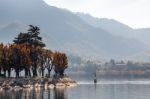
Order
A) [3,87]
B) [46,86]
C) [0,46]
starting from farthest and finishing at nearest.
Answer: [46,86] → [0,46] → [3,87]

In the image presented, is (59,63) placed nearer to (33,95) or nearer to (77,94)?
(77,94)

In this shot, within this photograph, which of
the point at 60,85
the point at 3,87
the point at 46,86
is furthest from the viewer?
the point at 60,85

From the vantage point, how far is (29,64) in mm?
157375

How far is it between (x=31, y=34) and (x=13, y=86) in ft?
130

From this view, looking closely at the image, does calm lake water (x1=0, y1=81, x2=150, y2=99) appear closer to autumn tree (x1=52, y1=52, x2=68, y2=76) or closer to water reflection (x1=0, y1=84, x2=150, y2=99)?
water reflection (x1=0, y1=84, x2=150, y2=99)

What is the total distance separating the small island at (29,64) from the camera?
14800 cm

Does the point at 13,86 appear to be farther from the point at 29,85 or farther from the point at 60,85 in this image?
the point at 60,85

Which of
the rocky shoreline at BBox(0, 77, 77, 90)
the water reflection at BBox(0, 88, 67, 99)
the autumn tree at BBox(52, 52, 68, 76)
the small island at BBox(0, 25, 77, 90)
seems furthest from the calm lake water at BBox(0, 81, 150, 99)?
the autumn tree at BBox(52, 52, 68, 76)

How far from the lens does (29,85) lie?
150250mm

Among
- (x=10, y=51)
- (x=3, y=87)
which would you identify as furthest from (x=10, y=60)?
(x=3, y=87)

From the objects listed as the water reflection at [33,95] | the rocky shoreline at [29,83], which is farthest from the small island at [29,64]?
the water reflection at [33,95]

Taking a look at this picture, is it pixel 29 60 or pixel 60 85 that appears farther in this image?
pixel 60 85

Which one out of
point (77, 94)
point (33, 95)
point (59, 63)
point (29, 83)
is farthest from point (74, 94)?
point (59, 63)

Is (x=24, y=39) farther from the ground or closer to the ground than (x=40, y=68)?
farther from the ground
